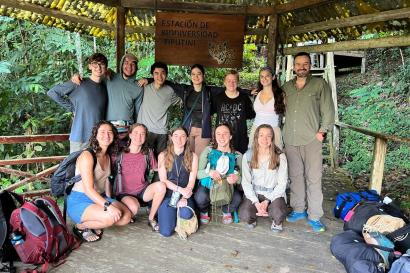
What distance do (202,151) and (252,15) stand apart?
2261 mm

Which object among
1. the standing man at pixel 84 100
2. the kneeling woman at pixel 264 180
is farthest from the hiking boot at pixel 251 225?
the standing man at pixel 84 100

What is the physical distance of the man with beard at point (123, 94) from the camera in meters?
4.45

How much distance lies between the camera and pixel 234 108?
4578 mm

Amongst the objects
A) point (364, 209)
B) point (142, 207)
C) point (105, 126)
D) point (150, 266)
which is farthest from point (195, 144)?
Result: point (364, 209)

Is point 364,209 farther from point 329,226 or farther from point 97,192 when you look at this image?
point 97,192

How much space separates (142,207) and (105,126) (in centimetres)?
141

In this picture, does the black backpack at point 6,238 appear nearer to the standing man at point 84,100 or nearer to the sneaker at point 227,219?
the standing man at point 84,100

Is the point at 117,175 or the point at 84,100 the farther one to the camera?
the point at 84,100

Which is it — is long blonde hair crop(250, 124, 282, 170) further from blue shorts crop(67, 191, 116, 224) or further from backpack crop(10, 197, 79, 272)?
backpack crop(10, 197, 79, 272)

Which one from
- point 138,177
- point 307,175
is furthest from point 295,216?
point 138,177

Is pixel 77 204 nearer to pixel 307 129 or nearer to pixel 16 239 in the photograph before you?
pixel 16 239

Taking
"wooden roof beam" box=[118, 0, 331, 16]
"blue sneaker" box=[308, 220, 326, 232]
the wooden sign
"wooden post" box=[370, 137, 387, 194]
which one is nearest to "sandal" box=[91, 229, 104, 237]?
"blue sneaker" box=[308, 220, 326, 232]

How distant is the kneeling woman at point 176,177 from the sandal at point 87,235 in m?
0.69

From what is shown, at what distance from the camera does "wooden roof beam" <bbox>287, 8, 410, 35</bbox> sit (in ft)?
12.4
